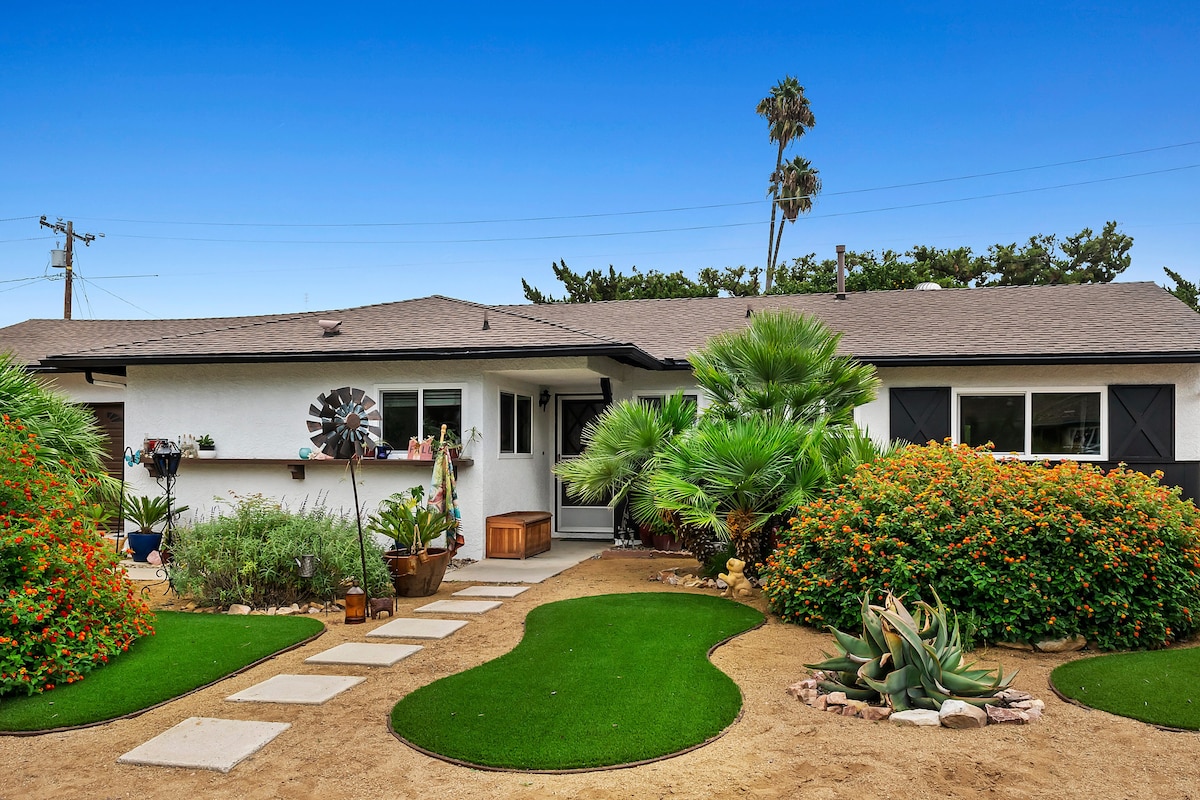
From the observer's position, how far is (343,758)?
163 inches

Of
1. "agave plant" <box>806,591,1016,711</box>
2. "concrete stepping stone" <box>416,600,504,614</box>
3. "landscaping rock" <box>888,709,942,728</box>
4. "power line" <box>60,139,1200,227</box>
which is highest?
"power line" <box>60,139,1200,227</box>

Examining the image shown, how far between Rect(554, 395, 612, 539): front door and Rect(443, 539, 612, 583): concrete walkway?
1.19 meters

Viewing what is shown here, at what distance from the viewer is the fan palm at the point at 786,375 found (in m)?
9.10

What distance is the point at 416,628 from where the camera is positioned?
7.12m

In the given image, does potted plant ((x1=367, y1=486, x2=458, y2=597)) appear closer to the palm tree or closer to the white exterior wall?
the white exterior wall

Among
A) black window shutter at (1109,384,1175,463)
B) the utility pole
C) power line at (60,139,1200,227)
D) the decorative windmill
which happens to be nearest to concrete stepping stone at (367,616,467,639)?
the decorative windmill

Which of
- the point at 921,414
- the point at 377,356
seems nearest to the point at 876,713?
the point at 921,414

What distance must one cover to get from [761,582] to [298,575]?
4.63m

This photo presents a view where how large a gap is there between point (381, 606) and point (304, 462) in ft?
14.1

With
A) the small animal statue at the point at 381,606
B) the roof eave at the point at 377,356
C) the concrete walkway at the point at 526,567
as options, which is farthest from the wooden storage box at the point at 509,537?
the small animal statue at the point at 381,606

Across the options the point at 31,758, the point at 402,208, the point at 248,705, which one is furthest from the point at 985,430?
the point at 402,208

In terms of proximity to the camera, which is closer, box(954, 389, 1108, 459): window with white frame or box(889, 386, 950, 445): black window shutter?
box(954, 389, 1108, 459): window with white frame

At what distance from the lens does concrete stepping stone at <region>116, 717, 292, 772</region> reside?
4.07 metres

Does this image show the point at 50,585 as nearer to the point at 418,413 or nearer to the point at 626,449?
the point at 626,449
